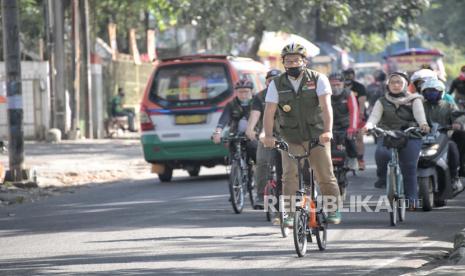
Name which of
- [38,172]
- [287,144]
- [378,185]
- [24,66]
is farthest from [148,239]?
[24,66]

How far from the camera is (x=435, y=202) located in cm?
1561

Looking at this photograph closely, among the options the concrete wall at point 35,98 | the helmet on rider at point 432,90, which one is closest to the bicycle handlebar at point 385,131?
the helmet on rider at point 432,90

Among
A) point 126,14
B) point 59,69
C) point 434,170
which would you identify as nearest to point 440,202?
point 434,170

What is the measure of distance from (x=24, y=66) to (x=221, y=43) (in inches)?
450

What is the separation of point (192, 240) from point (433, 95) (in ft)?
14.8

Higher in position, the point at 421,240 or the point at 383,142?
the point at 383,142

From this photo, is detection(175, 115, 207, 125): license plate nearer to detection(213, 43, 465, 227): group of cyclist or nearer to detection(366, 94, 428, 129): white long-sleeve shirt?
detection(213, 43, 465, 227): group of cyclist

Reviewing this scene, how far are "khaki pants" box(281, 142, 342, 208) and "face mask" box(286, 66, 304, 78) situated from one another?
64 centimetres

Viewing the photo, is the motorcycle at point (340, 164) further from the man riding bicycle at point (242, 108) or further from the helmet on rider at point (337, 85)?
the helmet on rider at point (337, 85)

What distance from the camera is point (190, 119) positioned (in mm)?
20672

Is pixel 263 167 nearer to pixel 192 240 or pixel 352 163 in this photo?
pixel 192 240

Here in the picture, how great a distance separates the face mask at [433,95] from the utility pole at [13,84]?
758 centimetres

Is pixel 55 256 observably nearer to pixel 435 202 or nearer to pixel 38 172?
pixel 435 202

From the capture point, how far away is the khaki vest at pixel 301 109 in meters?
11.2
